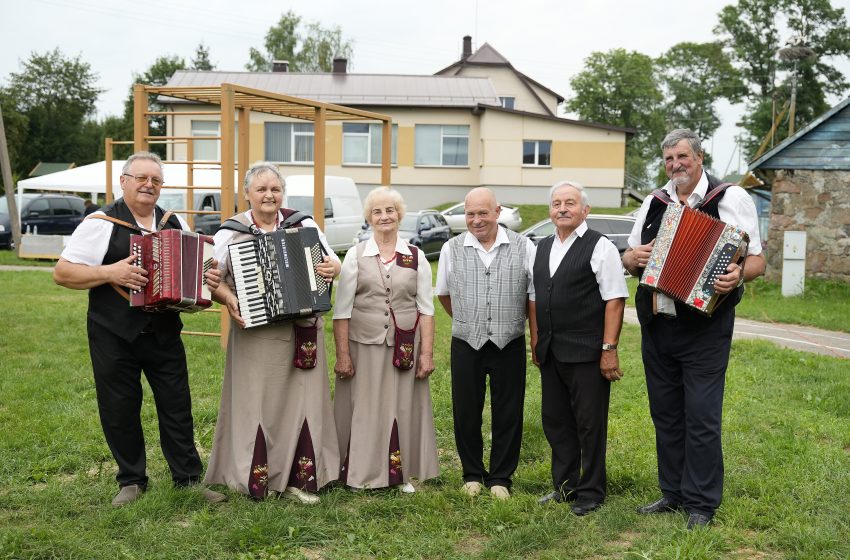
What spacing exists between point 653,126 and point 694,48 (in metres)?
7.90

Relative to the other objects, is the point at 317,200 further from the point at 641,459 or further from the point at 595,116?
the point at 595,116

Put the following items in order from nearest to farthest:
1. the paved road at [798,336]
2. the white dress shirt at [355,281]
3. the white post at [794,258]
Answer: the white dress shirt at [355,281], the paved road at [798,336], the white post at [794,258]

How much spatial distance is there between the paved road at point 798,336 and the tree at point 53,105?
51.9 meters

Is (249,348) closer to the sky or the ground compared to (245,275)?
closer to the ground

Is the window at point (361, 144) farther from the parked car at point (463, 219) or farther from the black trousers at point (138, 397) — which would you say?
the black trousers at point (138, 397)

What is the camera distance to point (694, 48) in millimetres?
65875

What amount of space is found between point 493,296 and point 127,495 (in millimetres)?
2489

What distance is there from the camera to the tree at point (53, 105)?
57406 mm

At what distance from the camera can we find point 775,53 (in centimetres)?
4934

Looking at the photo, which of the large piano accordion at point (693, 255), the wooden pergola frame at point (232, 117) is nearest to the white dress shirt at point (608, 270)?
the large piano accordion at point (693, 255)

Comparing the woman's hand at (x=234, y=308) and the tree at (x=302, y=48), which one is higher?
the tree at (x=302, y=48)

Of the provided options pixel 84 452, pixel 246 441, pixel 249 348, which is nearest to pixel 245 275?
pixel 249 348

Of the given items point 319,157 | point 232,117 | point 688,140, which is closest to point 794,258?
point 319,157

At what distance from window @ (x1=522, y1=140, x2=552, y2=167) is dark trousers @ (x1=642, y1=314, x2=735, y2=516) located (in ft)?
92.8
